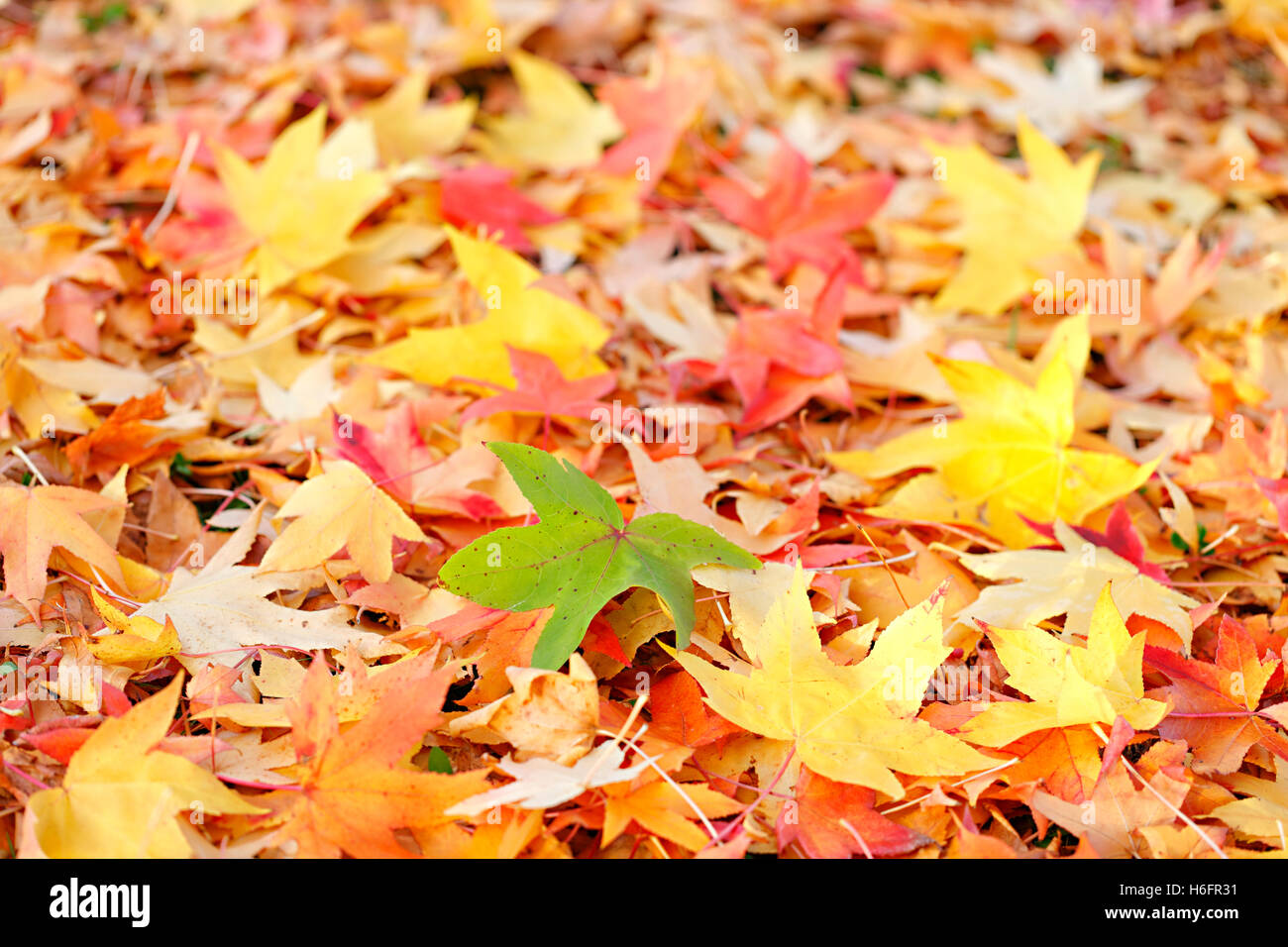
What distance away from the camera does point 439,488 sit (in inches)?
41.3

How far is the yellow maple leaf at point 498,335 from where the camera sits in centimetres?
116

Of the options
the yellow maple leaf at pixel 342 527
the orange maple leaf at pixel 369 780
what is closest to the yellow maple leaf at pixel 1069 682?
the orange maple leaf at pixel 369 780

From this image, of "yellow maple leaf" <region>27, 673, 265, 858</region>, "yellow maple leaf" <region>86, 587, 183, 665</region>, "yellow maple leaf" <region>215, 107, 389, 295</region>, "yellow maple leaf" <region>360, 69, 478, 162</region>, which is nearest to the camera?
"yellow maple leaf" <region>27, 673, 265, 858</region>

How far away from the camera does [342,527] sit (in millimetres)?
970

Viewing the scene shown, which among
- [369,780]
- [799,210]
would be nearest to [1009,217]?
[799,210]

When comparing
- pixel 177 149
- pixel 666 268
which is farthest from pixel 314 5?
pixel 666 268

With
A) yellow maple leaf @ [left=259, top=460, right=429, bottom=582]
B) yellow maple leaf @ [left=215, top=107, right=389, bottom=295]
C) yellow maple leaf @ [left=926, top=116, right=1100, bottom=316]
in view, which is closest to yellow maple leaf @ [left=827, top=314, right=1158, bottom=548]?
yellow maple leaf @ [left=926, top=116, right=1100, bottom=316]

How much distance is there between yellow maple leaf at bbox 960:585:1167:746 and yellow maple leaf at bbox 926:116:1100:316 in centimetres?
66

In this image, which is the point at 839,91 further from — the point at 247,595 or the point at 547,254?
the point at 247,595

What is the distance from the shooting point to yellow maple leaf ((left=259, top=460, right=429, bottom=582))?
3.14 ft

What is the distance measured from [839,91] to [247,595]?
1409mm

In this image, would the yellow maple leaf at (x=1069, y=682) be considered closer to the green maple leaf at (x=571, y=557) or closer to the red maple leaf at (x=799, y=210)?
the green maple leaf at (x=571, y=557)

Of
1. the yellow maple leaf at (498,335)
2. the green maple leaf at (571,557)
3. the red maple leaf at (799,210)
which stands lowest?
the green maple leaf at (571,557)

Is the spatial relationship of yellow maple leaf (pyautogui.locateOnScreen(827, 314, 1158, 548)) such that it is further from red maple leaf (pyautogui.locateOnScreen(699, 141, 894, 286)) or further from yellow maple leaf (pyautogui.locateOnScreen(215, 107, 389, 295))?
yellow maple leaf (pyautogui.locateOnScreen(215, 107, 389, 295))
